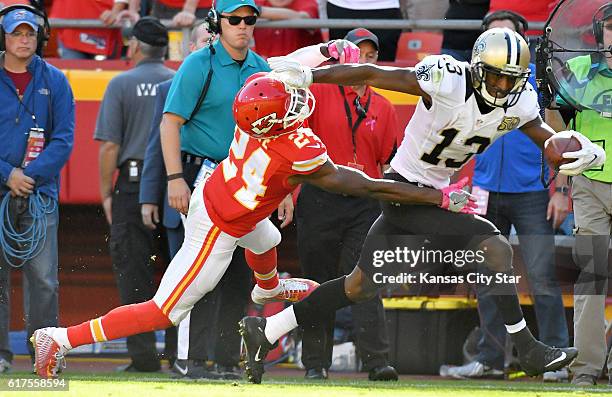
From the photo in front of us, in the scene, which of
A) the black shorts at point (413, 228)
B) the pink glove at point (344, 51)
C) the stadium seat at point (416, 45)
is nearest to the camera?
the black shorts at point (413, 228)

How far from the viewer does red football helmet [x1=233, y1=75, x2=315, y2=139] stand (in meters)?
6.71

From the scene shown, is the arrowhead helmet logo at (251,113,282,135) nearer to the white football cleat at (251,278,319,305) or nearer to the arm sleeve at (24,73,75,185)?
the white football cleat at (251,278,319,305)

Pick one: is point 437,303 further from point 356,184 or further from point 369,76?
point 369,76

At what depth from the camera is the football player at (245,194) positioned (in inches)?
267

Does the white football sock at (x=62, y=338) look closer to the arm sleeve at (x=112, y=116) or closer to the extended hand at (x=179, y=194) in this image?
the extended hand at (x=179, y=194)

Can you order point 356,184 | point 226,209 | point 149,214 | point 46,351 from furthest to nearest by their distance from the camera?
1. point 149,214
2. point 46,351
3. point 226,209
4. point 356,184

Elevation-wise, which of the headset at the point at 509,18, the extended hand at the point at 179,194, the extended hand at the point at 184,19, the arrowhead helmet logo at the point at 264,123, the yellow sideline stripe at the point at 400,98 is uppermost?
the extended hand at the point at 184,19

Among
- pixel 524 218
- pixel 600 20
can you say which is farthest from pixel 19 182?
pixel 600 20

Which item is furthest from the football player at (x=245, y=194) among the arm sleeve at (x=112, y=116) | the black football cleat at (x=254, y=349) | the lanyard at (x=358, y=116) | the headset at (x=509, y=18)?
the headset at (x=509, y=18)

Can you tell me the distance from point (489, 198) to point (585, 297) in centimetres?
113

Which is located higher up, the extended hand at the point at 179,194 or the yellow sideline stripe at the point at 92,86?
the yellow sideline stripe at the point at 92,86

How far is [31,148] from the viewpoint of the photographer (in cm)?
814

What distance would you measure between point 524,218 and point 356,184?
7.03 feet

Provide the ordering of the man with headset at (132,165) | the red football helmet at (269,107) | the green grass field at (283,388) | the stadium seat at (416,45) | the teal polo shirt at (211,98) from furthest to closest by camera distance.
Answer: the stadium seat at (416,45)
the man with headset at (132,165)
the teal polo shirt at (211,98)
the red football helmet at (269,107)
the green grass field at (283,388)
